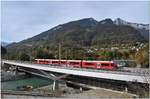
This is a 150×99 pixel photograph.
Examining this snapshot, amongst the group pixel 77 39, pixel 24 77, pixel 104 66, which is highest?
pixel 77 39

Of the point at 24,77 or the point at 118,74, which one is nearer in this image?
the point at 118,74

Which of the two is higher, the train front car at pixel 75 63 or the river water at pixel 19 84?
the train front car at pixel 75 63

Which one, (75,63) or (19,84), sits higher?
(75,63)

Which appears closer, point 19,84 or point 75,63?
point 75,63

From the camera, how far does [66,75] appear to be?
34750mm

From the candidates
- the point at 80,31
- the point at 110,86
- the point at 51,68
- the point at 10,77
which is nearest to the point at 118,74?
the point at 110,86

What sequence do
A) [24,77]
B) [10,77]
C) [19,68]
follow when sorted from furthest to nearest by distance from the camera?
[19,68] → [24,77] → [10,77]

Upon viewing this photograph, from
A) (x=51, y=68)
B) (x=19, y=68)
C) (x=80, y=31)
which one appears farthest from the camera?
(x=80, y=31)

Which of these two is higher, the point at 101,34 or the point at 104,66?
Result: the point at 101,34

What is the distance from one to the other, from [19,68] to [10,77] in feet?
42.7

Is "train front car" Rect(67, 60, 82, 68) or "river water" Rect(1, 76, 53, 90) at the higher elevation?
"train front car" Rect(67, 60, 82, 68)

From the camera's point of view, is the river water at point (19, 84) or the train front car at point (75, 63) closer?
the train front car at point (75, 63)

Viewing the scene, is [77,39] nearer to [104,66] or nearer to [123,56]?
[123,56]

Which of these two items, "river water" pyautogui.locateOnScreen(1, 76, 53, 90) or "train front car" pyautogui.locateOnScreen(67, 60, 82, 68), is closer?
"train front car" pyautogui.locateOnScreen(67, 60, 82, 68)
